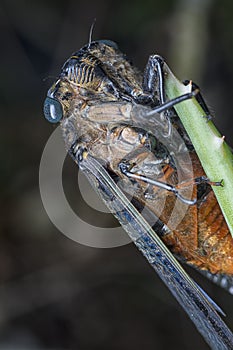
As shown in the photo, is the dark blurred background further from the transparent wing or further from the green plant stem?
the green plant stem

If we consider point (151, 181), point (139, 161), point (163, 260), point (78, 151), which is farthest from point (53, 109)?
point (163, 260)


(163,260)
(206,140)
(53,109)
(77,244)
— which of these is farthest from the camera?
(77,244)

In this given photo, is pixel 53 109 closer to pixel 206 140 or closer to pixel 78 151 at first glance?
pixel 78 151

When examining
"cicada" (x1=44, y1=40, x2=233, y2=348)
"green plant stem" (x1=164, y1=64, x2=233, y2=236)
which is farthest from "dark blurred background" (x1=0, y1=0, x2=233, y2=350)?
"green plant stem" (x1=164, y1=64, x2=233, y2=236)

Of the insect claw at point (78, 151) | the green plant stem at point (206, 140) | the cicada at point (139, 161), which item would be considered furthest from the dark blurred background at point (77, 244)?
the green plant stem at point (206, 140)

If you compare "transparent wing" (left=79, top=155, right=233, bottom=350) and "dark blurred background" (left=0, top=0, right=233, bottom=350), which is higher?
"dark blurred background" (left=0, top=0, right=233, bottom=350)

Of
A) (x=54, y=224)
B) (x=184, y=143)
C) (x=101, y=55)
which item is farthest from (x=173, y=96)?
(x=54, y=224)

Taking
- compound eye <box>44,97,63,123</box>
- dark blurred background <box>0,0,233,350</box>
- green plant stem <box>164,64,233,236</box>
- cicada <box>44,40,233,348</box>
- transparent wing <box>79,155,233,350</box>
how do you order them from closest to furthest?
1. green plant stem <box>164,64,233,236</box>
2. transparent wing <box>79,155,233,350</box>
3. cicada <box>44,40,233,348</box>
4. compound eye <box>44,97,63,123</box>
5. dark blurred background <box>0,0,233,350</box>
